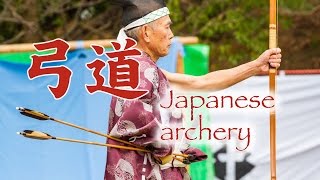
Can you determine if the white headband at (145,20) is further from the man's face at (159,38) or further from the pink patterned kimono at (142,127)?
the pink patterned kimono at (142,127)

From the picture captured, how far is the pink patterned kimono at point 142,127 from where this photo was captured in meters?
3.97

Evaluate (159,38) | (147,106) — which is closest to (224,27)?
(159,38)

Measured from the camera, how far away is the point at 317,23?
31.3ft

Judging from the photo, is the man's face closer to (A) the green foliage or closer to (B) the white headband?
(B) the white headband

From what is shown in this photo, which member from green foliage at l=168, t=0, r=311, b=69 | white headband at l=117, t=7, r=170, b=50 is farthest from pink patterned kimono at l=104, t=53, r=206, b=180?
green foliage at l=168, t=0, r=311, b=69

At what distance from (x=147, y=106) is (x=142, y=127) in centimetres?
8

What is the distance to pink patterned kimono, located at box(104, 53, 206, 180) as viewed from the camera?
13.0ft

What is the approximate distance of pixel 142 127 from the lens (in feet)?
13.0

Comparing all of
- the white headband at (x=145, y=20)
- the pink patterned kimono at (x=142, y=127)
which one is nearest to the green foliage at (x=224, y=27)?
the white headband at (x=145, y=20)

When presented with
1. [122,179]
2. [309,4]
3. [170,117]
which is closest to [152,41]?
[170,117]

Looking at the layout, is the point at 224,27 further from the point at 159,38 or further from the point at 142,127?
the point at 142,127

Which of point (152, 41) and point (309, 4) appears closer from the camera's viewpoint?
point (152, 41)

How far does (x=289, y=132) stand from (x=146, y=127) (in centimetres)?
231

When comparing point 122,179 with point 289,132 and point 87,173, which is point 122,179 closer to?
point 87,173
